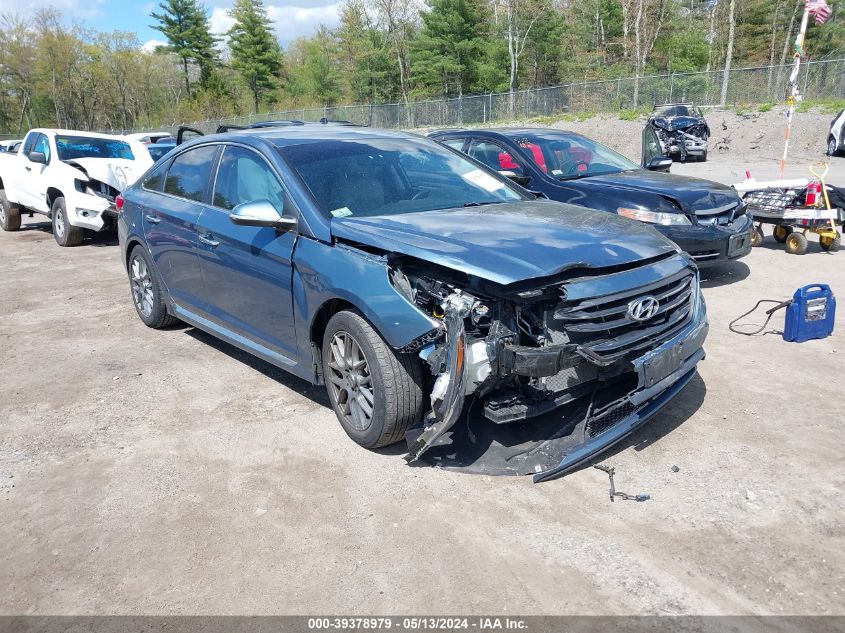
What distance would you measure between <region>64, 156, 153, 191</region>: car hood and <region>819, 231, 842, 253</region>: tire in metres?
10.1

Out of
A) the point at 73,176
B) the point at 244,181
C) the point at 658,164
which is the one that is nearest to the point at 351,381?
the point at 244,181

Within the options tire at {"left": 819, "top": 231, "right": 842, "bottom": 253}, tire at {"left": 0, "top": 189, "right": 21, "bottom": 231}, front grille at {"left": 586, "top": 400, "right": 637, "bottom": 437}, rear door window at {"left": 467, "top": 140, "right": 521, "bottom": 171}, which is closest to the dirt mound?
tire at {"left": 819, "top": 231, "right": 842, "bottom": 253}

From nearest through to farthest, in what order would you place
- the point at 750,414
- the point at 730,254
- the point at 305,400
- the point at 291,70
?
1. the point at 750,414
2. the point at 305,400
3. the point at 730,254
4. the point at 291,70

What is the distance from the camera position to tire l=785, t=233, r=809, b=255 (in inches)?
344

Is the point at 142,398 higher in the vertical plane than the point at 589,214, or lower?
lower

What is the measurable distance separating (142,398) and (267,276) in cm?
142

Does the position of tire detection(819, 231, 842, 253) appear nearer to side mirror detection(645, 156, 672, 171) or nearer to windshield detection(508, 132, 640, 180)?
side mirror detection(645, 156, 672, 171)

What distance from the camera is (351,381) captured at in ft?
12.6

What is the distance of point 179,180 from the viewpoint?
550 cm

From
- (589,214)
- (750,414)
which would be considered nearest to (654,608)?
(750,414)

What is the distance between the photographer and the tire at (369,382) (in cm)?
354

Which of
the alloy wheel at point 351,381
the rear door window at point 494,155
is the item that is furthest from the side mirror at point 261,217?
the rear door window at point 494,155

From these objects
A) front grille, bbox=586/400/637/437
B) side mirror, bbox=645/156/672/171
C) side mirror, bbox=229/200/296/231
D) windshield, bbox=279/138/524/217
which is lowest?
front grille, bbox=586/400/637/437

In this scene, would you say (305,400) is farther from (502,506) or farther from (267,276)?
(502,506)
